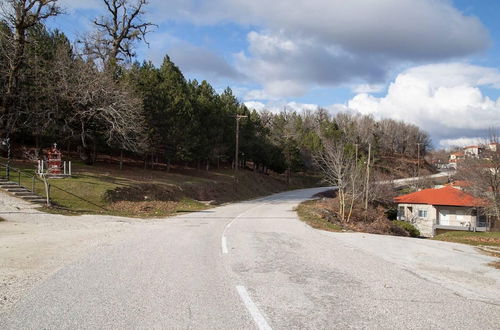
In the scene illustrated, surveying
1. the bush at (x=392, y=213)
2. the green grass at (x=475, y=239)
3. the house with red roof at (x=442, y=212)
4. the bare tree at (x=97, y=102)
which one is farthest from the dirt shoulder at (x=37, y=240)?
the bush at (x=392, y=213)

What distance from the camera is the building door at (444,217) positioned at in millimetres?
50281

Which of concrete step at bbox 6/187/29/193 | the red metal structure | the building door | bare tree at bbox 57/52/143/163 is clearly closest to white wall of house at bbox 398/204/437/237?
the building door

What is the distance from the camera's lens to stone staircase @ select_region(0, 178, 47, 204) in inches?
899

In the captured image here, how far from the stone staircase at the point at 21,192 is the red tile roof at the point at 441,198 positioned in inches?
1716

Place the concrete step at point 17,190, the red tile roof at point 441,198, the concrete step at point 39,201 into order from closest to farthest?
the concrete step at point 39,201 < the concrete step at point 17,190 < the red tile roof at point 441,198

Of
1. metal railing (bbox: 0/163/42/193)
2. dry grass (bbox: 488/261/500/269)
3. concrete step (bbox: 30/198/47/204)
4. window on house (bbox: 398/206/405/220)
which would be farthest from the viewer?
window on house (bbox: 398/206/405/220)

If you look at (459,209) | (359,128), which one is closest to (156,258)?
(459,209)

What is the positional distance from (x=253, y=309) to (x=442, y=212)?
51.0 meters

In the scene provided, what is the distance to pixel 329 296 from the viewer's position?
6.52 metres

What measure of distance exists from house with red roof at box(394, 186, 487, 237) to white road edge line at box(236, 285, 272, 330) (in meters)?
46.1

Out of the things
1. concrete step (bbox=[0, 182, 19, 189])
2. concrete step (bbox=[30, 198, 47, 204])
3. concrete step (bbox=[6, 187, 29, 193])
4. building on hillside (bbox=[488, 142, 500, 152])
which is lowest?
concrete step (bbox=[30, 198, 47, 204])

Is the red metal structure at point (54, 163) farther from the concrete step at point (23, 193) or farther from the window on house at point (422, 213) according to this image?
the window on house at point (422, 213)

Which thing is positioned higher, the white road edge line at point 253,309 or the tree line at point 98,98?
the tree line at point 98,98

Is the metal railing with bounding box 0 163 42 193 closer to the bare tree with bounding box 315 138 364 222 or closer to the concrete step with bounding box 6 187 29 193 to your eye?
the concrete step with bounding box 6 187 29 193
